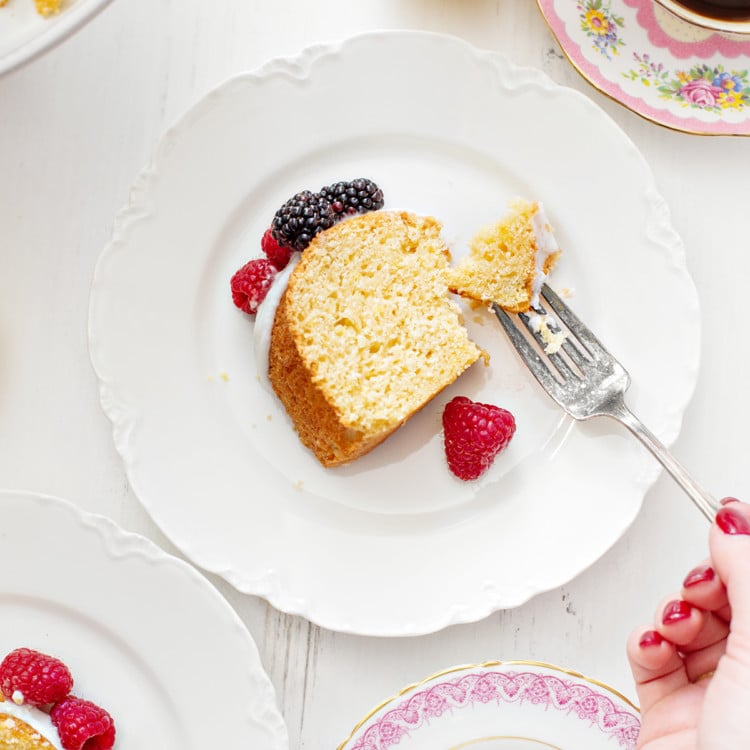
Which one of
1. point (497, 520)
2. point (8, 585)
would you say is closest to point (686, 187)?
point (497, 520)

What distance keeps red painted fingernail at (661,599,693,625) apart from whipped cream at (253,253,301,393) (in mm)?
906

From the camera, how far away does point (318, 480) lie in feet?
6.52

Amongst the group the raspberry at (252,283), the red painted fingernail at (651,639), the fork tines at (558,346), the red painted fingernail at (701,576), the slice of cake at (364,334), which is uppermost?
the raspberry at (252,283)

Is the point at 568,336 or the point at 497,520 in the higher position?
the point at 568,336

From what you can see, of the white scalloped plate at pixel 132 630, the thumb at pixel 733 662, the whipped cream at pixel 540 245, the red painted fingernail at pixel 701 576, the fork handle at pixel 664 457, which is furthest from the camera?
the whipped cream at pixel 540 245

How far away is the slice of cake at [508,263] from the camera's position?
1.95 meters

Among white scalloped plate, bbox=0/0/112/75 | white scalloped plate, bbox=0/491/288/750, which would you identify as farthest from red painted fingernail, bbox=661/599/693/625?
white scalloped plate, bbox=0/0/112/75

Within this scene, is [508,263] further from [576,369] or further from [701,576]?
[701,576]

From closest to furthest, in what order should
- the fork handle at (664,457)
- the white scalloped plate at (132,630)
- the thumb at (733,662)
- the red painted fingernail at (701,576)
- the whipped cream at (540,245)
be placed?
the thumb at (733,662) < the red painted fingernail at (701,576) < the fork handle at (664,457) < the white scalloped plate at (132,630) < the whipped cream at (540,245)

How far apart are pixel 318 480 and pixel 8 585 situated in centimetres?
64

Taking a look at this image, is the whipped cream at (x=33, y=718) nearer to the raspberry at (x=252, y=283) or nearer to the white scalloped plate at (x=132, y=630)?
the white scalloped plate at (x=132, y=630)

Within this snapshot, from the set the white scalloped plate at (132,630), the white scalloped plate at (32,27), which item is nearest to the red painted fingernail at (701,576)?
the white scalloped plate at (132,630)

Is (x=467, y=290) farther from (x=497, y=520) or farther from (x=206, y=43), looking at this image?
(x=206, y=43)

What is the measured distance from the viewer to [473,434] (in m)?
1.88
